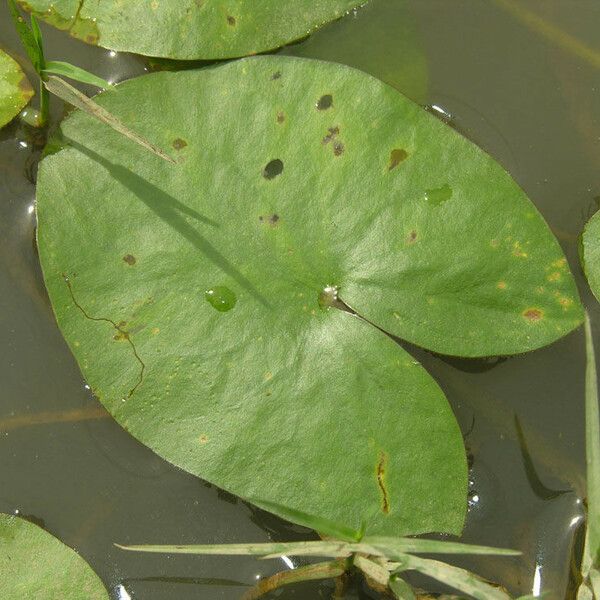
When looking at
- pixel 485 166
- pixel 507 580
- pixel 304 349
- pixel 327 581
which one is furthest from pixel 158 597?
pixel 485 166

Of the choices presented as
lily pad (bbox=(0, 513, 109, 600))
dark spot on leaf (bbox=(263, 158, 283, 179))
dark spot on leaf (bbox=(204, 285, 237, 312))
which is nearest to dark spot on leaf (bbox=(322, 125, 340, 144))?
dark spot on leaf (bbox=(263, 158, 283, 179))

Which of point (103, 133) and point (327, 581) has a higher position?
point (103, 133)

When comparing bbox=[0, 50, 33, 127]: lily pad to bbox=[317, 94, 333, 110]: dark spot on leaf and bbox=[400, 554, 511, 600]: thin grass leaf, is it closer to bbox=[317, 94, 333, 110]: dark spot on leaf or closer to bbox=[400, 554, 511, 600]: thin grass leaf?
bbox=[317, 94, 333, 110]: dark spot on leaf

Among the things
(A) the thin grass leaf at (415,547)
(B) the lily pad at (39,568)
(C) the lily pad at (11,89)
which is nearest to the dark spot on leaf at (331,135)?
(C) the lily pad at (11,89)

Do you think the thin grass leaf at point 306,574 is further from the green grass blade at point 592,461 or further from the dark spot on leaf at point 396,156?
the dark spot on leaf at point 396,156

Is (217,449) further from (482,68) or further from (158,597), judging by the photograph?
(482,68)

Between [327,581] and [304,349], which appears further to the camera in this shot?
[327,581]
